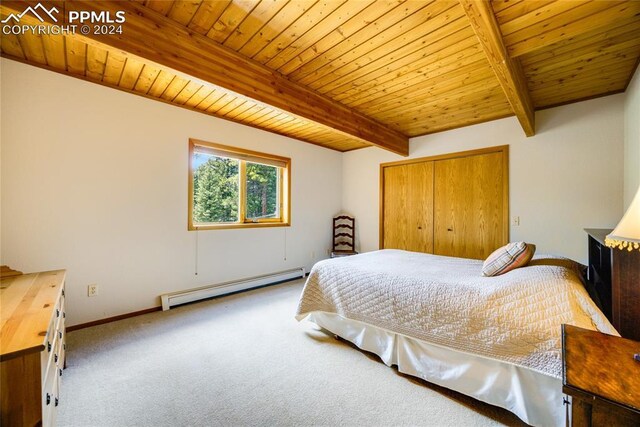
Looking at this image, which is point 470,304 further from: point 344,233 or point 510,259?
point 344,233

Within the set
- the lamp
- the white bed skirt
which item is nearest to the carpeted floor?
the white bed skirt

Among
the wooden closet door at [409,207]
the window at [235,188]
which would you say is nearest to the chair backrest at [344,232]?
the wooden closet door at [409,207]

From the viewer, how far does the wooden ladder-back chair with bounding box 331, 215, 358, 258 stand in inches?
192

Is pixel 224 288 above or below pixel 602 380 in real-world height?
below

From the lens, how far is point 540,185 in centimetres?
303

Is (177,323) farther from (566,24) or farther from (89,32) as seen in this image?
(566,24)

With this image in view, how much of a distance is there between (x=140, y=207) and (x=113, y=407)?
1930 mm

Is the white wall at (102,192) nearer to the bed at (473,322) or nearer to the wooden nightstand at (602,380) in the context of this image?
the bed at (473,322)

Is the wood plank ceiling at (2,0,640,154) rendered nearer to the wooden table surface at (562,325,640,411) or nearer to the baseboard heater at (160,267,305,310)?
the wooden table surface at (562,325,640,411)

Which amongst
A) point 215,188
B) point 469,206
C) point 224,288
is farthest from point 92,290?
point 469,206

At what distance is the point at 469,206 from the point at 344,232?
7.09ft

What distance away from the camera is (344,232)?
490 centimetres

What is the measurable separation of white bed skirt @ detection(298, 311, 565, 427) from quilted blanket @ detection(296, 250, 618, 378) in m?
0.08

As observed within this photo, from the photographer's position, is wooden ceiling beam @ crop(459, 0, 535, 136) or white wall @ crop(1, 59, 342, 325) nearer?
wooden ceiling beam @ crop(459, 0, 535, 136)
